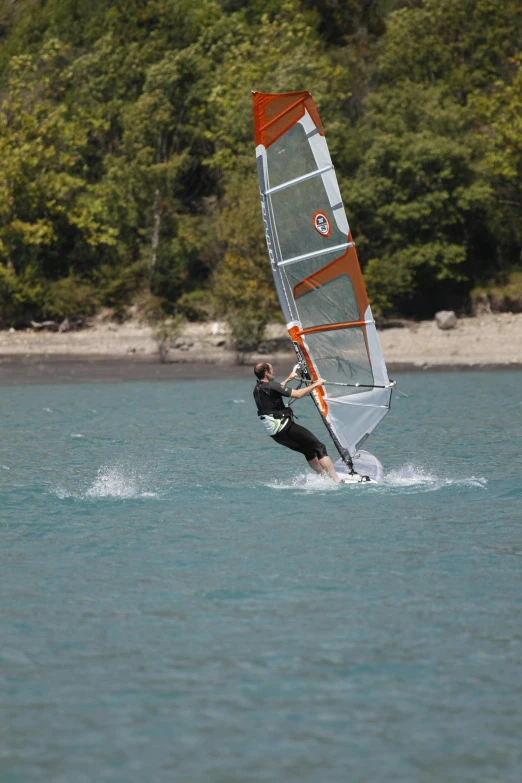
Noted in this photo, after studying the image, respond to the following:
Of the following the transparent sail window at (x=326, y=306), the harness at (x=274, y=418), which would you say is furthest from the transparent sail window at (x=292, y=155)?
the harness at (x=274, y=418)

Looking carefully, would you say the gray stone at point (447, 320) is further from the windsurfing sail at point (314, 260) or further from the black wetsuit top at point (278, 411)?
the black wetsuit top at point (278, 411)

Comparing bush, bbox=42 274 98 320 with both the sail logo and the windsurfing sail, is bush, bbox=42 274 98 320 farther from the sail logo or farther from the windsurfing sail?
the sail logo

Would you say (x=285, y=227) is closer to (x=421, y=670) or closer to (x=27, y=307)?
(x=421, y=670)

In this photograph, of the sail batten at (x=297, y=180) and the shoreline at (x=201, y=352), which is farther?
the shoreline at (x=201, y=352)

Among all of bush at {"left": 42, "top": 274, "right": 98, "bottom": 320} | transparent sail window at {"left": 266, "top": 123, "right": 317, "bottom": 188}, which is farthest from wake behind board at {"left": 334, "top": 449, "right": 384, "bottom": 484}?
bush at {"left": 42, "top": 274, "right": 98, "bottom": 320}

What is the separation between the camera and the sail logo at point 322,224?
10602mm

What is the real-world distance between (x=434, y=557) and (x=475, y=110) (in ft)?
93.9

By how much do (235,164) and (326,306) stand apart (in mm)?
25162

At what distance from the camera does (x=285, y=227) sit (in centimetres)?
1071

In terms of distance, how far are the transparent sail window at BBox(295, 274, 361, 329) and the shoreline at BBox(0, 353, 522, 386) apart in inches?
581

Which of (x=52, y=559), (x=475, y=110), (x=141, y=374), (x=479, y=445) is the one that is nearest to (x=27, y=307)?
(x=141, y=374)

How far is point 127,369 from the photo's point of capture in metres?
27.4

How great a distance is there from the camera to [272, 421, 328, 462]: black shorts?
10.4 meters

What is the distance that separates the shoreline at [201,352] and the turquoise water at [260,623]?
1359 cm
